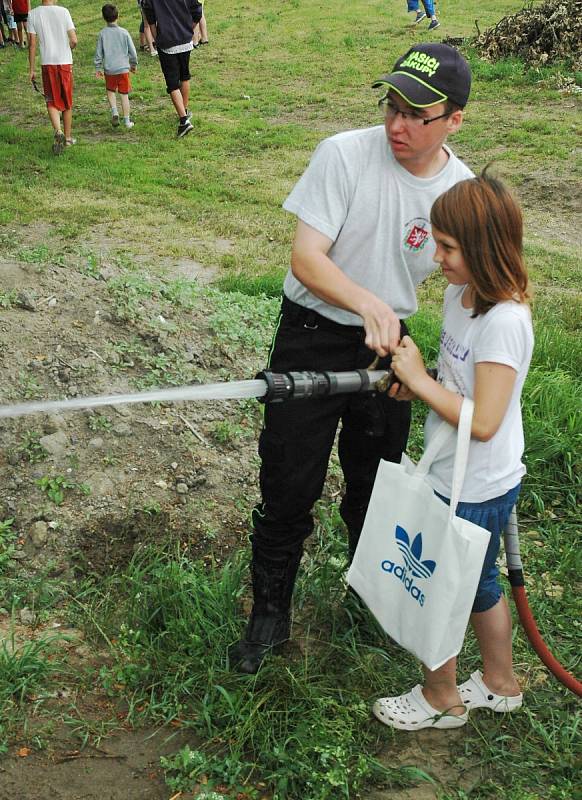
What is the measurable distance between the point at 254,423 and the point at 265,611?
154cm

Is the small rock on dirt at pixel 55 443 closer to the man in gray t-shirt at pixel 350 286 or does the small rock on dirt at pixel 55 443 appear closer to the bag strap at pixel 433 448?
the man in gray t-shirt at pixel 350 286

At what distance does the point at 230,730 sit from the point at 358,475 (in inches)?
37.1

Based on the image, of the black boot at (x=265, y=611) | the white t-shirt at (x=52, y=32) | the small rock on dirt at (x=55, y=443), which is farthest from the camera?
the white t-shirt at (x=52, y=32)

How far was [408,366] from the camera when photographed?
2.45 meters

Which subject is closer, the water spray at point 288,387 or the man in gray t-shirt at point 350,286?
the water spray at point 288,387

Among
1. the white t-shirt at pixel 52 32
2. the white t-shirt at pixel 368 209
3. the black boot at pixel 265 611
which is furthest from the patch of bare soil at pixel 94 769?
the white t-shirt at pixel 52 32

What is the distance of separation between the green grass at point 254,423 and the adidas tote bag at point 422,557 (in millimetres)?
450

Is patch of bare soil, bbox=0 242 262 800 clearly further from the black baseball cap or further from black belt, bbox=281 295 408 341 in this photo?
the black baseball cap

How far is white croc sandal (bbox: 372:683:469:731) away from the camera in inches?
112

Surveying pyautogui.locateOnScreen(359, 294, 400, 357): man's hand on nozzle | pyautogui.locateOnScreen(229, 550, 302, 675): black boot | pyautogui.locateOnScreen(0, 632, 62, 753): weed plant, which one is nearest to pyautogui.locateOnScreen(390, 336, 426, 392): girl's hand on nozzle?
pyautogui.locateOnScreen(359, 294, 400, 357): man's hand on nozzle

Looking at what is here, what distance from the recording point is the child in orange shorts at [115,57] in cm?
1088

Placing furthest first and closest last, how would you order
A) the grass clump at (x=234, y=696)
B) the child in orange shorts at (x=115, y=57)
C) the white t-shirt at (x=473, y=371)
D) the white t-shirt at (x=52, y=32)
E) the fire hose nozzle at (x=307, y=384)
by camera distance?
1. the child in orange shorts at (x=115, y=57)
2. the white t-shirt at (x=52, y=32)
3. the grass clump at (x=234, y=696)
4. the fire hose nozzle at (x=307, y=384)
5. the white t-shirt at (x=473, y=371)

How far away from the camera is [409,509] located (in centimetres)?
251

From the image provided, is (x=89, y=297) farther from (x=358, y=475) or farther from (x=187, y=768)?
(x=187, y=768)
